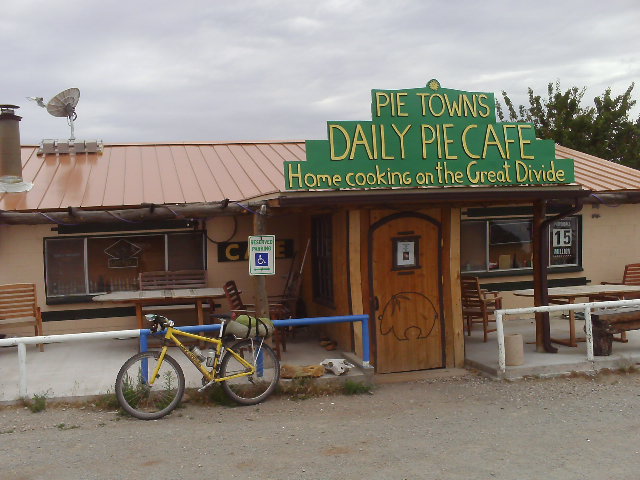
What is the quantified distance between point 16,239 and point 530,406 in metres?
8.17

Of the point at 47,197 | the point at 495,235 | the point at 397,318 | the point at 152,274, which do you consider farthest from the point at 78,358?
the point at 495,235

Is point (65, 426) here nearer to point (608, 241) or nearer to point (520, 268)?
point (520, 268)

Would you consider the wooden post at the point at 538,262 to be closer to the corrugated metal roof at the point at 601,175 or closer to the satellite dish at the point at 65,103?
the corrugated metal roof at the point at 601,175

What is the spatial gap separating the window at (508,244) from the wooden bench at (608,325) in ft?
11.8

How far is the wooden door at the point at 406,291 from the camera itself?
8531mm

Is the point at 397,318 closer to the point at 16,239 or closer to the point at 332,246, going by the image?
the point at 332,246

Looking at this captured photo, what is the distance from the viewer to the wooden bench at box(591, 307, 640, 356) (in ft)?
29.0

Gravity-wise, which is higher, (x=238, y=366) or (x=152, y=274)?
(x=152, y=274)

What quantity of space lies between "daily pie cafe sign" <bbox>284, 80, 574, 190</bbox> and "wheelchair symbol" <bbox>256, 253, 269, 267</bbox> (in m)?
0.88

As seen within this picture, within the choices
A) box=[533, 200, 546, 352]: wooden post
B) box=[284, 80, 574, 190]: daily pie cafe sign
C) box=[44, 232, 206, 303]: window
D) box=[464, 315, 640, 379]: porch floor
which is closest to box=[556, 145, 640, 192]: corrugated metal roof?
box=[533, 200, 546, 352]: wooden post

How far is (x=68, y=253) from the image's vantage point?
11.0 metres

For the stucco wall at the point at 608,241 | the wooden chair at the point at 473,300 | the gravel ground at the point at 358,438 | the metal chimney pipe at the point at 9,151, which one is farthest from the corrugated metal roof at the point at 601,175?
the metal chimney pipe at the point at 9,151

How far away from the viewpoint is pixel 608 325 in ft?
29.0

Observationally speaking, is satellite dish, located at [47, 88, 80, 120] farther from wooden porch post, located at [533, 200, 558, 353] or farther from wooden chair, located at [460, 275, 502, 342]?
wooden porch post, located at [533, 200, 558, 353]
